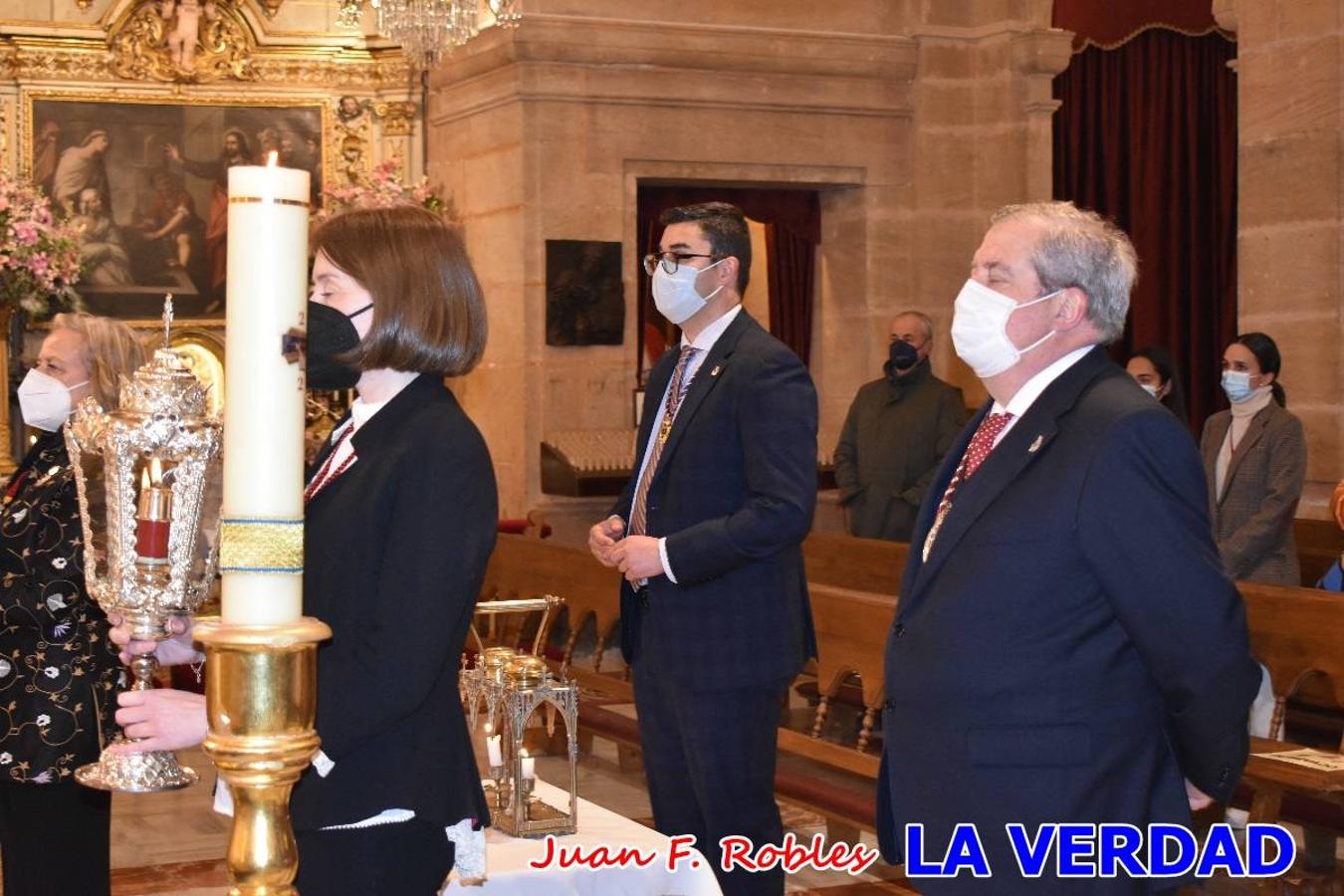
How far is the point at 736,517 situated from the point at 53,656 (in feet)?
4.67

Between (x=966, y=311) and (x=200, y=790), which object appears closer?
(x=966, y=311)

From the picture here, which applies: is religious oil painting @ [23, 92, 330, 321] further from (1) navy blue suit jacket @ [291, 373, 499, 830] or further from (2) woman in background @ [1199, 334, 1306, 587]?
(1) navy blue suit jacket @ [291, 373, 499, 830]

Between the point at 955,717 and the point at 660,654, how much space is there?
4.20ft

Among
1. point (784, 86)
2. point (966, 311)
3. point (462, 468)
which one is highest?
point (784, 86)

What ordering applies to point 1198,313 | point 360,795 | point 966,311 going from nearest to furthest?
point 360,795
point 966,311
point 1198,313

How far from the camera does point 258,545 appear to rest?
1505 mm

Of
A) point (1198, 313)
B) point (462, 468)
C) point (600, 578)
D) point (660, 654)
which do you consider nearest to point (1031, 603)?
point (462, 468)

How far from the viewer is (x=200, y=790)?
22.6 ft

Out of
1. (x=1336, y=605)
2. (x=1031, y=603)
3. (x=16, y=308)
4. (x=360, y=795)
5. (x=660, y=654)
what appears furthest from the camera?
(x=16, y=308)

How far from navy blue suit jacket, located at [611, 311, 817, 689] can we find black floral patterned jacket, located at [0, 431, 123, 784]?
1.17 metres

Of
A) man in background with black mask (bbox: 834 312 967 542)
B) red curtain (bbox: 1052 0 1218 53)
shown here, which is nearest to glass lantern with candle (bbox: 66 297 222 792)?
man in background with black mask (bbox: 834 312 967 542)

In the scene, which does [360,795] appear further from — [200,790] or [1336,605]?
[200,790]

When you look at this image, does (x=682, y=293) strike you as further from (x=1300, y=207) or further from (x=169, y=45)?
(x=169, y=45)

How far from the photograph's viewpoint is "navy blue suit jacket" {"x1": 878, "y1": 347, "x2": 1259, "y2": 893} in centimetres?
259
